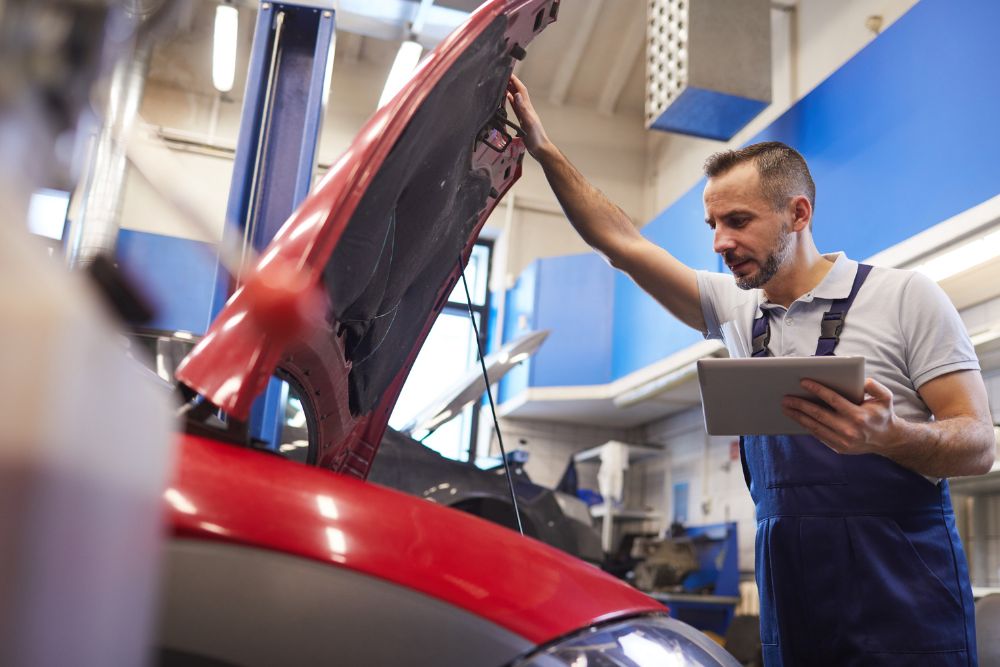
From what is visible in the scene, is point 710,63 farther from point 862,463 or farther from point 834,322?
point 862,463

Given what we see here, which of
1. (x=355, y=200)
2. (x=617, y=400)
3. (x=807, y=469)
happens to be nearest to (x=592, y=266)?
(x=617, y=400)

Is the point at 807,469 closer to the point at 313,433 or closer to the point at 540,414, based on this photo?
the point at 313,433

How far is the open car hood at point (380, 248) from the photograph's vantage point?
2.35ft

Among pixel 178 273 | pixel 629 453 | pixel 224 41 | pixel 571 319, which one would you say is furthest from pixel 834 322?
pixel 629 453

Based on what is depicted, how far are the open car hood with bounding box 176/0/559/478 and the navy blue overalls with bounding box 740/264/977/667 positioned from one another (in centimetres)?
73

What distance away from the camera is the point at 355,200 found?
79cm

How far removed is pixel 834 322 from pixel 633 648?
1199 millimetres

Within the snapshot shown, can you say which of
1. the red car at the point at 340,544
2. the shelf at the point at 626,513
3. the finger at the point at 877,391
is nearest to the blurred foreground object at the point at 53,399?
the red car at the point at 340,544

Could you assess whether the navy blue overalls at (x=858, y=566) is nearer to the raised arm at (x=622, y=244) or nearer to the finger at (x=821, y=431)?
the finger at (x=821, y=431)

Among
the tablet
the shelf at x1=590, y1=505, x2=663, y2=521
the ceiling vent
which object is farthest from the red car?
the shelf at x1=590, y1=505, x2=663, y2=521

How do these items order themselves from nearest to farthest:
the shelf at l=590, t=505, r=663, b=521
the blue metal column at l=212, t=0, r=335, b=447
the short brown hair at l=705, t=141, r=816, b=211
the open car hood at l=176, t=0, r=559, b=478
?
the open car hood at l=176, t=0, r=559, b=478, the short brown hair at l=705, t=141, r=816, b=211, the blue metal column at l=212, t=0, r=335, b=447, the shelf at l=590, t=505, r=663, b=521

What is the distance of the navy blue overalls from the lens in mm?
1473

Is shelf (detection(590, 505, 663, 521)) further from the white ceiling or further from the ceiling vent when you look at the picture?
the white ceiling

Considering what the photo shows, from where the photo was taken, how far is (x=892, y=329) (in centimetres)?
167
